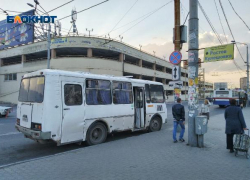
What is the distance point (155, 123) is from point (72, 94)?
510 cm

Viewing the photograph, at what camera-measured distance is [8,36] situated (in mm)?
36000

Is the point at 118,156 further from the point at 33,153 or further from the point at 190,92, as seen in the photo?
the point at 190,92

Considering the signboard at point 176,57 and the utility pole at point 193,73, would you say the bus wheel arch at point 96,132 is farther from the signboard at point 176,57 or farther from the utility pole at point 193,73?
→ the signboard at point 176,57

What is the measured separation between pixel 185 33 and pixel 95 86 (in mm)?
5511

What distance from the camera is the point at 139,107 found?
9141mm

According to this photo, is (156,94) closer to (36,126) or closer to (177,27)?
(177,27)

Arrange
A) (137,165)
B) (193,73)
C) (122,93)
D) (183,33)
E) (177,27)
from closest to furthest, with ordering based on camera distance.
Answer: (137,165), (193,73), (122,93), (183,33), (177,27)

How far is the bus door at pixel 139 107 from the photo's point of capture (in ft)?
29.7

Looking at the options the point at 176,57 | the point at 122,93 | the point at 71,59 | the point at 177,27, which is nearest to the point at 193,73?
the point at 176,57

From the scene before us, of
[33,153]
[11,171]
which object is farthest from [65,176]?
[33,153]

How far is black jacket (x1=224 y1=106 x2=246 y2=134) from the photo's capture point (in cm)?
570

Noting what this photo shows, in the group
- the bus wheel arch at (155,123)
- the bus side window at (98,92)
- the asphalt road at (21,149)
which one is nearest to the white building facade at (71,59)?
the bus wheel arch at (155,123)

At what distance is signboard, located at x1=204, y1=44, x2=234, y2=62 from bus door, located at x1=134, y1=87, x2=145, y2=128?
132 inches

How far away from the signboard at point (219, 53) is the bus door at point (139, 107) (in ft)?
11.0
